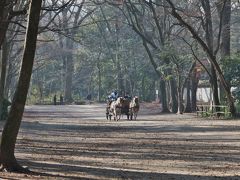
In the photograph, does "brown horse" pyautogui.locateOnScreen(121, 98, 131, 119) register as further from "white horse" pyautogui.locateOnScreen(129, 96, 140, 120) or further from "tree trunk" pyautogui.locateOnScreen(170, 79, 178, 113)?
"tree trunk" pyautogui.locateOnScreen(170, 79, 178, 113)

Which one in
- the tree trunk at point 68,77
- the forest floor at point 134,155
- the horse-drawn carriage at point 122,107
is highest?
the tree trunk at point 68,77

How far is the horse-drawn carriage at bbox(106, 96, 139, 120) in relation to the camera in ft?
121

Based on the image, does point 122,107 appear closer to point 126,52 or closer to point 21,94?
point 21,94

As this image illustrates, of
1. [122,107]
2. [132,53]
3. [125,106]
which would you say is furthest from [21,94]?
[132,53]

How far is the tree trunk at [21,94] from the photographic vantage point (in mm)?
11797

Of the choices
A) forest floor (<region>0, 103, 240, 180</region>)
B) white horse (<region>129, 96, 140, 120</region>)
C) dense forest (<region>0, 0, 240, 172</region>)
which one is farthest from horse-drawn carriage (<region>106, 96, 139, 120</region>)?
forest floor (<region>0, 103, 240, 180</region>)

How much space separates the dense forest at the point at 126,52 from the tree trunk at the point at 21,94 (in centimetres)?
2

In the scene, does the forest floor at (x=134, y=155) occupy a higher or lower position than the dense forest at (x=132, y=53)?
lower

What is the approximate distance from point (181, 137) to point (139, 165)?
9.26 metres

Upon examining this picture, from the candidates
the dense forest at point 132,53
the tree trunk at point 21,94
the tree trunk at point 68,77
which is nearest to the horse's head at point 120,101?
the dense forest at point 132,53

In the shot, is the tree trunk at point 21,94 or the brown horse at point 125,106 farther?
the brown horse at point 125,106

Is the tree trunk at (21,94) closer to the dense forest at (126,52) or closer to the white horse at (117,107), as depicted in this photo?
the dense forest at (126,52)

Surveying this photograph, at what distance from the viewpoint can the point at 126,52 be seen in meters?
75.7

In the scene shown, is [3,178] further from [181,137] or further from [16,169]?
[181,137]
